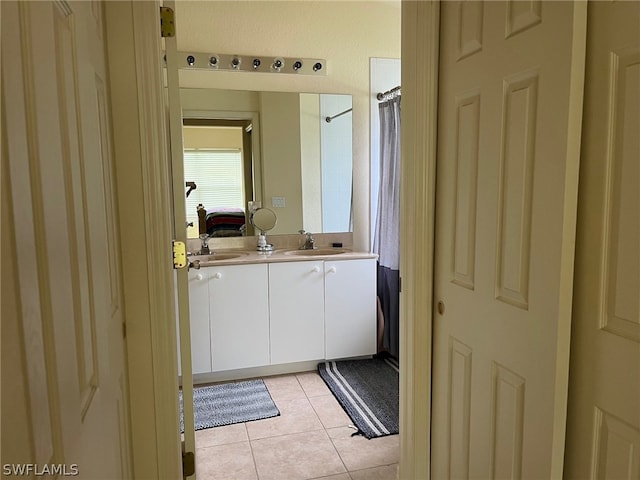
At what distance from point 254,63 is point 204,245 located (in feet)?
4.35

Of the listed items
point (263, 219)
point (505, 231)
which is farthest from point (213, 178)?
point (505, 231)

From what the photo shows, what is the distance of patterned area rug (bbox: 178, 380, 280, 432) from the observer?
253cm

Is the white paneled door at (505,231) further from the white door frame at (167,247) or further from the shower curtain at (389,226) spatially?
the shower curtain at (389,226)

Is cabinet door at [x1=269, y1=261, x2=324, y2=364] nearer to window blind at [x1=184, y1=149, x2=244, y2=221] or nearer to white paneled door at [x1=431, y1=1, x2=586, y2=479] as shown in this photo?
window blind at [x1=184, y1=149, x2=244, y2=221]

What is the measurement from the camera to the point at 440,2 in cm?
148

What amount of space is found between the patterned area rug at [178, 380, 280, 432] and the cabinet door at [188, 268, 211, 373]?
175mm

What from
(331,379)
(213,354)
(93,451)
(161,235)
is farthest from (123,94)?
(331,379)

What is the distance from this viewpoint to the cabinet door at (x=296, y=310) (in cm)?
302

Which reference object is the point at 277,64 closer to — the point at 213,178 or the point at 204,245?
the point at 213,178

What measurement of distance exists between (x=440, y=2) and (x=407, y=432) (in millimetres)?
1530

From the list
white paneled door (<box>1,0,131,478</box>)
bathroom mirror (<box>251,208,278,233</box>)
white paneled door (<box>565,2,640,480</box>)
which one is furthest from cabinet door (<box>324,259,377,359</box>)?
white paneled door (<box>1,0,131,478</box>)

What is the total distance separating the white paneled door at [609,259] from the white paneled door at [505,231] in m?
0.05

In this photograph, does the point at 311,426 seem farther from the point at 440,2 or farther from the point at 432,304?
the point at 440,2

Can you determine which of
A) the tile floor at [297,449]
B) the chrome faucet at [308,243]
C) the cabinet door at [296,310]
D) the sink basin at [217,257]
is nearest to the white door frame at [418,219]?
the tile floor at [297,449]
